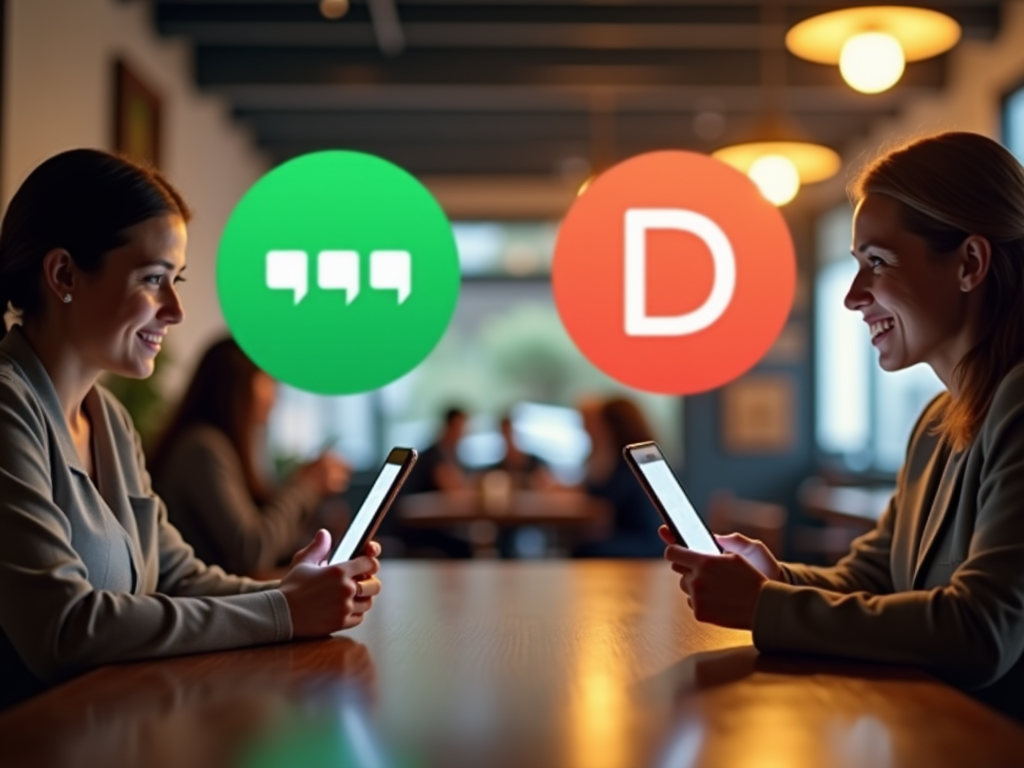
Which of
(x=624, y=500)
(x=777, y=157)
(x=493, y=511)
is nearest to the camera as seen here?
(x=777, y=157)

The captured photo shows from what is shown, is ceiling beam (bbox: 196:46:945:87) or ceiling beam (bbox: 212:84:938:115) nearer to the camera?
ceiling beam (bbox: 196:46:945:87)

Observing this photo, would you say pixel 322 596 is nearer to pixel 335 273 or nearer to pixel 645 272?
pixel 335 273

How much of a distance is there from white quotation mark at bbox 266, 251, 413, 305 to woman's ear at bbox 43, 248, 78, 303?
38cm

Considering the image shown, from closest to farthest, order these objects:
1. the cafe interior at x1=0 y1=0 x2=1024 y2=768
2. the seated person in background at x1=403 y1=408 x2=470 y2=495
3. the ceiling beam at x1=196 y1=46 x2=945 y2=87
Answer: the cafe interior at x1=0 y1=0 x2=1024 y2=768 < the ceiling beam at x1=196 y1=46 x2=945 y2=87 < the seated person in background at x1=403 y1=408 x2=470 y2=495

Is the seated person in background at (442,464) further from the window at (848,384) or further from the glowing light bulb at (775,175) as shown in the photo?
the glowing light bulb at (775,175)

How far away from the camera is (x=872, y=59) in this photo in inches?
131

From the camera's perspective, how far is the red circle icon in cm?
201

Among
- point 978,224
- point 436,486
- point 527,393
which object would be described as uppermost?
point 978,224

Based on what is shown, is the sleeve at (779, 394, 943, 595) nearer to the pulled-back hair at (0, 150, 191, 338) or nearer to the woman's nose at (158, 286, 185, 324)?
the woman's nose at (158, 286, 185, 324)

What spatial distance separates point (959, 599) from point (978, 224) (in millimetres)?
535

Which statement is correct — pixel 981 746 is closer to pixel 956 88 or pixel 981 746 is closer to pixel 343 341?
pixel 343 341

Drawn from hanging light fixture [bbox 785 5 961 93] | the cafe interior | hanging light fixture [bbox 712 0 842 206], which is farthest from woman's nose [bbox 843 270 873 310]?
hanging light fixture [bbox 712 0 842 206]

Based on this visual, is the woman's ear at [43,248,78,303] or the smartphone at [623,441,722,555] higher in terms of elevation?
the woman's ear at [43,248,78,303]

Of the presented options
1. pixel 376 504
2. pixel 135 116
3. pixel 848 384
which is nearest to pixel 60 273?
pixel 376 504
